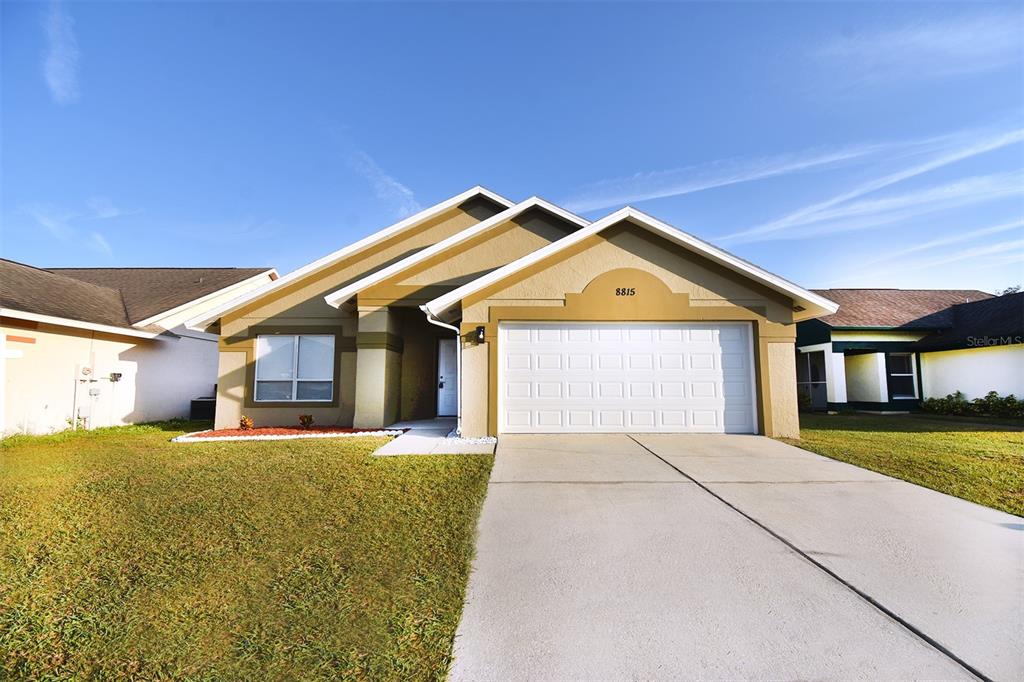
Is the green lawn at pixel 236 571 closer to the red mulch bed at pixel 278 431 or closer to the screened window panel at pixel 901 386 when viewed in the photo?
the red mulch bed at pixel 278 431

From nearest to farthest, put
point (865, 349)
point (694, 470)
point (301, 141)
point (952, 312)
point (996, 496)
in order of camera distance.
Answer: point (996, 496)
point (694, 470)
point (301, 141)
point (865, 349)
point (952, 312)

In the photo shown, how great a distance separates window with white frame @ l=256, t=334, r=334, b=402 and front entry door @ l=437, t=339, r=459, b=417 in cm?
322

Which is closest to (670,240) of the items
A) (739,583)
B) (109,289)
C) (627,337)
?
(627,337)

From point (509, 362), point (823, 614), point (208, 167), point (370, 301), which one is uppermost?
point (208, 167)

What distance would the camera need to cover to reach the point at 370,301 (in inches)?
434

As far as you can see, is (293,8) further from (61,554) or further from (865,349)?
(865,349)

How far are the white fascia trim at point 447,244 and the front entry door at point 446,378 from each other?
10.2ft

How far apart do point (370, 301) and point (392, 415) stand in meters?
3.04

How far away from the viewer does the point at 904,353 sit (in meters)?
17.0

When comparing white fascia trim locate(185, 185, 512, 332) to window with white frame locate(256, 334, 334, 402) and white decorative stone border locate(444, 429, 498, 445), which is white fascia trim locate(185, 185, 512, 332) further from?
white decorative stone border locate(444, 429, 498, 445)

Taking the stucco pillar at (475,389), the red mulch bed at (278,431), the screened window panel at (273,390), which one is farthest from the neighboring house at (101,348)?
the stucco pillar at (475,389)

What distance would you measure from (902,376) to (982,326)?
9.65 ft

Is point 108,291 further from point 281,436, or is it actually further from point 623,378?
point 623,378

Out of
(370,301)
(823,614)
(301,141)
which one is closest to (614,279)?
(370,301)
